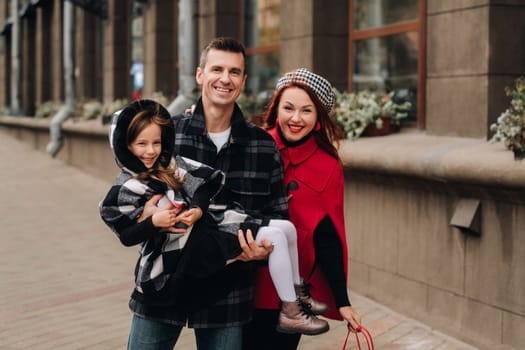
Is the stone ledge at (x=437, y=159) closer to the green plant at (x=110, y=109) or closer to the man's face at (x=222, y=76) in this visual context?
the man's face at (x=222, y=76)

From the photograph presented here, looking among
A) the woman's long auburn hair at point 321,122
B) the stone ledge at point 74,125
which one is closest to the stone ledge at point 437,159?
the woman's long auburn hair at point 321,122

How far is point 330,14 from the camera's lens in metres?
9.29

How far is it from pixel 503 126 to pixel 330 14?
3.78 meters

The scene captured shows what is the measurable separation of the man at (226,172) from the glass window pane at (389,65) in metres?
4.91

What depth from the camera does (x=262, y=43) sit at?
11.4m

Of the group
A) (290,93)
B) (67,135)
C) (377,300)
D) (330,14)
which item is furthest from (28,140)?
(290,93)

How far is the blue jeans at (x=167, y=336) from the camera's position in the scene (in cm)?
334

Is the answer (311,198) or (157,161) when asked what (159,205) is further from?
(311,198)

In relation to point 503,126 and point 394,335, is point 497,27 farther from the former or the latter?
point 394,335

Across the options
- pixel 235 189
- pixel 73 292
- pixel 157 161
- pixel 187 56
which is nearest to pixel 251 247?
pixel 235 189

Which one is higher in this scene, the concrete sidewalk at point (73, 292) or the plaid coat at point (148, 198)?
the plaid coat at point (148, 198)

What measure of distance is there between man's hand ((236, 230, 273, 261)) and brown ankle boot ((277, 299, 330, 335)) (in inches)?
8.9

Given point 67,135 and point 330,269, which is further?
point 67,135


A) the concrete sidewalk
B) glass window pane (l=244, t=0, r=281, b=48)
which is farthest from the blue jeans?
glass window pane (l=244, t=0, r=281, b=48)
